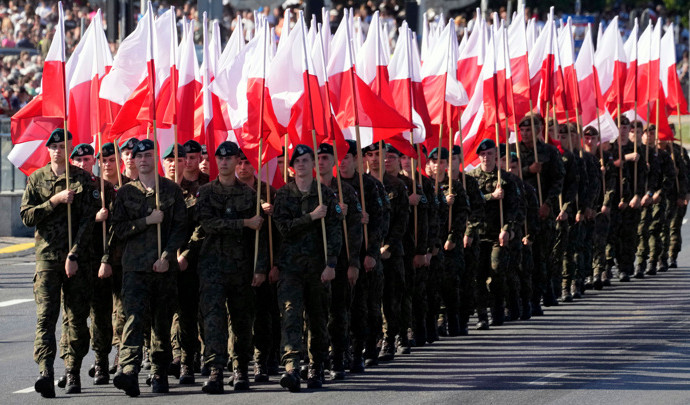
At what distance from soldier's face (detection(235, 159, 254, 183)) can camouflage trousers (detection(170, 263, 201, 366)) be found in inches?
32.9

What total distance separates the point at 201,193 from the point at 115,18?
32.3 feet

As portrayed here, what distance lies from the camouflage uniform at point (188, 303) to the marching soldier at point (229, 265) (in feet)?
1.39

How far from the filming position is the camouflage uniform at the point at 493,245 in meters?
15.2

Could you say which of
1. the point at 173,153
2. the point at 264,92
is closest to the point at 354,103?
the point at 264,92

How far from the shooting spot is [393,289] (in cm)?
1320

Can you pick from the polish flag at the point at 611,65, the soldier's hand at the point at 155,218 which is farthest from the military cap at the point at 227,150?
the polish flag at the point at 611,65

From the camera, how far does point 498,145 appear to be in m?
15.6

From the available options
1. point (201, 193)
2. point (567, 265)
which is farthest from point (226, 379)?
point (567, 265)

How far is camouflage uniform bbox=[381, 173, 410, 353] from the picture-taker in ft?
43.1

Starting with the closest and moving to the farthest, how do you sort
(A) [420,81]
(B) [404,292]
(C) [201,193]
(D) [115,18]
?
(C) [201,193], (B) [404,292], (A) [420,81], (D) [115,18]

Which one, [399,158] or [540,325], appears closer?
[399,158]

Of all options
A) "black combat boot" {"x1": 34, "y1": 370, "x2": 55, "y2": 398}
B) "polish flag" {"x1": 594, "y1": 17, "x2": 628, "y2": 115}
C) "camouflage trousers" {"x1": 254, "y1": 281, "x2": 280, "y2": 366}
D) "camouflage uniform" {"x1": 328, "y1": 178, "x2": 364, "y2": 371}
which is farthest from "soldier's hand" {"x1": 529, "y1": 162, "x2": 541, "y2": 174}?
"black combat boot" {"x1": 34, "y1": 370, "x2": 55, "y2": 398}

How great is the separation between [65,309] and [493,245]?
213 inches

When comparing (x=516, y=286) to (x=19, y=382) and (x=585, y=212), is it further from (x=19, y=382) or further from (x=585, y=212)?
(x=19, y=382)
